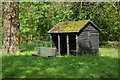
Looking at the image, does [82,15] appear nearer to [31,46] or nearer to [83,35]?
[31,46]

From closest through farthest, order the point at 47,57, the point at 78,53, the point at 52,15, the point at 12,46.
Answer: the point at 47,57, the point at 78,53, the point at 12,46, the point at 52,15

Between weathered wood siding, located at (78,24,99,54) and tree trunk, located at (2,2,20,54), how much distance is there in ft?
20.0

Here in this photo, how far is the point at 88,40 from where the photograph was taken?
50.0ft

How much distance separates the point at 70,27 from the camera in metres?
15.8

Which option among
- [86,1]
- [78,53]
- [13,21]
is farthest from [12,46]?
[86,1]

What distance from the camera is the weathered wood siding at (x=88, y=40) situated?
48.3 ft

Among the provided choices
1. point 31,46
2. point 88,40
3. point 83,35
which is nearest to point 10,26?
point 83,35

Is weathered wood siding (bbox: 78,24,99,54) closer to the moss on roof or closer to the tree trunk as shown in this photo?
the moss on roof

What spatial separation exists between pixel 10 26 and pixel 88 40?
738 cm

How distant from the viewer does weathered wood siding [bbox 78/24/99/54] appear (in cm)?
1472

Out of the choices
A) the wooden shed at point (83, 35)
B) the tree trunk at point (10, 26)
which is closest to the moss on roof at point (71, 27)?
the wooden shed at point (83, 35)

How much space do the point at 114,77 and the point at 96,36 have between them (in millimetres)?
8384

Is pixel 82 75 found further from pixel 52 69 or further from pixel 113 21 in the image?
pixel 113 21

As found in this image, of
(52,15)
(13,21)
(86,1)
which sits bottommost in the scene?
(13,21)
